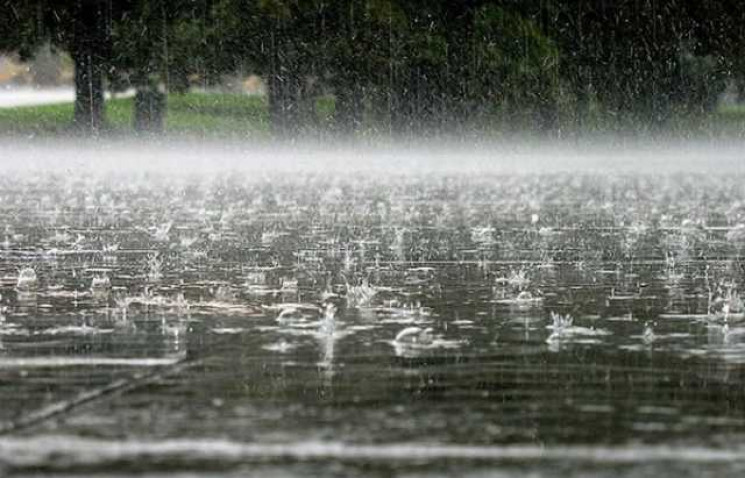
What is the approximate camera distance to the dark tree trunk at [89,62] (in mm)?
55250

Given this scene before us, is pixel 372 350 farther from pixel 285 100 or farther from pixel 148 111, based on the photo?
pixel 148 111

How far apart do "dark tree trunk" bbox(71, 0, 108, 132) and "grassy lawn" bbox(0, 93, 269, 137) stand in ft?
2.24

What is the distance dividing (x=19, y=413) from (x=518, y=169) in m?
33.5

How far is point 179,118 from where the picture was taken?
66062 millimetres

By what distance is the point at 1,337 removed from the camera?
7.77 metres

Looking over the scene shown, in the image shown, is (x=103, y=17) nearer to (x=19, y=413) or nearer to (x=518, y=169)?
(x=518, y=169)

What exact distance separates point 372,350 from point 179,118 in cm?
5937

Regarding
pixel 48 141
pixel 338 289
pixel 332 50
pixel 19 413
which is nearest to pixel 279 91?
pixel 332 50

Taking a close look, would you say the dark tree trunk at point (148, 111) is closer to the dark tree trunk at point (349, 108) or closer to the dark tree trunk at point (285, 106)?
the dark tree trunk at point (285, 106)

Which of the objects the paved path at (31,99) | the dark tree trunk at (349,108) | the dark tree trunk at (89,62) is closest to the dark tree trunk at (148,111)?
the dark tree trunk at (89,62)

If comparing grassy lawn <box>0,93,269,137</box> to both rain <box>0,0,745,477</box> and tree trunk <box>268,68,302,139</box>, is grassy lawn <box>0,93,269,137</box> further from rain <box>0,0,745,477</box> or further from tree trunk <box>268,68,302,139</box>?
rain <box>0,0,745,477</box>

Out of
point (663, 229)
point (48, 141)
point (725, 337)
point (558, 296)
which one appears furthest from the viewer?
point (48, 141)

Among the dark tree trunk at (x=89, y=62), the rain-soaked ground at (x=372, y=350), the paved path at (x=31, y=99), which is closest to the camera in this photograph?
the rain-soaked ground at (x=372, y=350)

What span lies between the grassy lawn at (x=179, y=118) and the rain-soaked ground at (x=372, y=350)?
41647 millimetres
